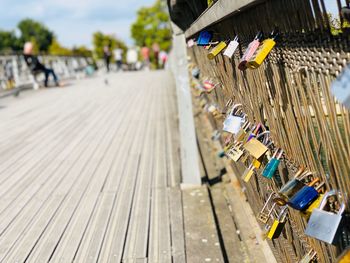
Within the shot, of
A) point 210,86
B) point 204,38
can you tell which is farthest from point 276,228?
point 210,86

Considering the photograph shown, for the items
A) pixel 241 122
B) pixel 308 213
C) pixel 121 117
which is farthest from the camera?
pixel 121 117

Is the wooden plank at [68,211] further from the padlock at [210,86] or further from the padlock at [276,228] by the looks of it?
the padlock at [276,228]

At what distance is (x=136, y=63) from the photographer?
114ft

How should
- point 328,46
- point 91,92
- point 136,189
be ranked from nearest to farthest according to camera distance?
1. point 328,46
2. point 136,189
3. point 91,92

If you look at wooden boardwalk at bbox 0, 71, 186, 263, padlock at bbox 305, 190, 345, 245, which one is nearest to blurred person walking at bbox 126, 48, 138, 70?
wooden boardwalk at bbox 0, 71, 186, 263

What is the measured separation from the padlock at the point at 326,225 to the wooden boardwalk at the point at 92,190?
184cm

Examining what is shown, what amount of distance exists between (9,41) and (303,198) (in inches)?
4959

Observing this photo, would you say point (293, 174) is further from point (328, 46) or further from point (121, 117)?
point (121, 117)

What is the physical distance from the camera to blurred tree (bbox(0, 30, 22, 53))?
114m

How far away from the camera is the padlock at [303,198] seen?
1472 millimetres

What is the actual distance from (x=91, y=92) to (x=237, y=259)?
13166 millimetres

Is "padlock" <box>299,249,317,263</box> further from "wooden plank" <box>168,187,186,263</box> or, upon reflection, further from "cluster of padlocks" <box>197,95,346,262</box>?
"wooden plank" <box>168,187,186,263</box>

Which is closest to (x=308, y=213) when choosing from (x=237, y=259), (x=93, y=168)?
(x=237, y=259)

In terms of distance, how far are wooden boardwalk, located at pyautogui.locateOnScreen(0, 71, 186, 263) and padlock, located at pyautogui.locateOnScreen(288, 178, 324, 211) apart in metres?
1.71
